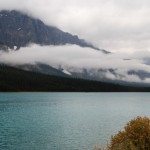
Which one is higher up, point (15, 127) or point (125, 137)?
point (125, 137)

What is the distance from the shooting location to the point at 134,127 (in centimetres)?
2820

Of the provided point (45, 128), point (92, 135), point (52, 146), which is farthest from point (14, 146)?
point (45, 128)

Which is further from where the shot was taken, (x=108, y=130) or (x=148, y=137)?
(x=108, y=130)

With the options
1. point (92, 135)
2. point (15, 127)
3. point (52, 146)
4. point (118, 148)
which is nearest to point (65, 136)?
point (92, 135)

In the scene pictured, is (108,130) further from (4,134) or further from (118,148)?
(118,148)

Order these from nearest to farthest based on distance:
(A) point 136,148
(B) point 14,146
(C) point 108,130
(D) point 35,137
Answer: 1. (A) point 136,148
2. (B) point 14,146
3. (D) point 35,137
4. (C) point 108,130

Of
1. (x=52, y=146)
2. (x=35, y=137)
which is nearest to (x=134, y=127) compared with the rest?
(x=52, y=146)

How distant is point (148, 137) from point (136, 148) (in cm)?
136

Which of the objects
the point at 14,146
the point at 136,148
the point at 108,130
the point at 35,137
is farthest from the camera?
the point at 108,130

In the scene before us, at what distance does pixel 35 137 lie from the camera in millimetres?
73000

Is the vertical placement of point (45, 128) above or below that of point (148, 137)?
below

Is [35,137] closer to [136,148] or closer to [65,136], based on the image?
[65,136]

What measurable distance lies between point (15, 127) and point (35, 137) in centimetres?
1799

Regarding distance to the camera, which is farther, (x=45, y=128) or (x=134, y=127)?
(x=45, y=128)
